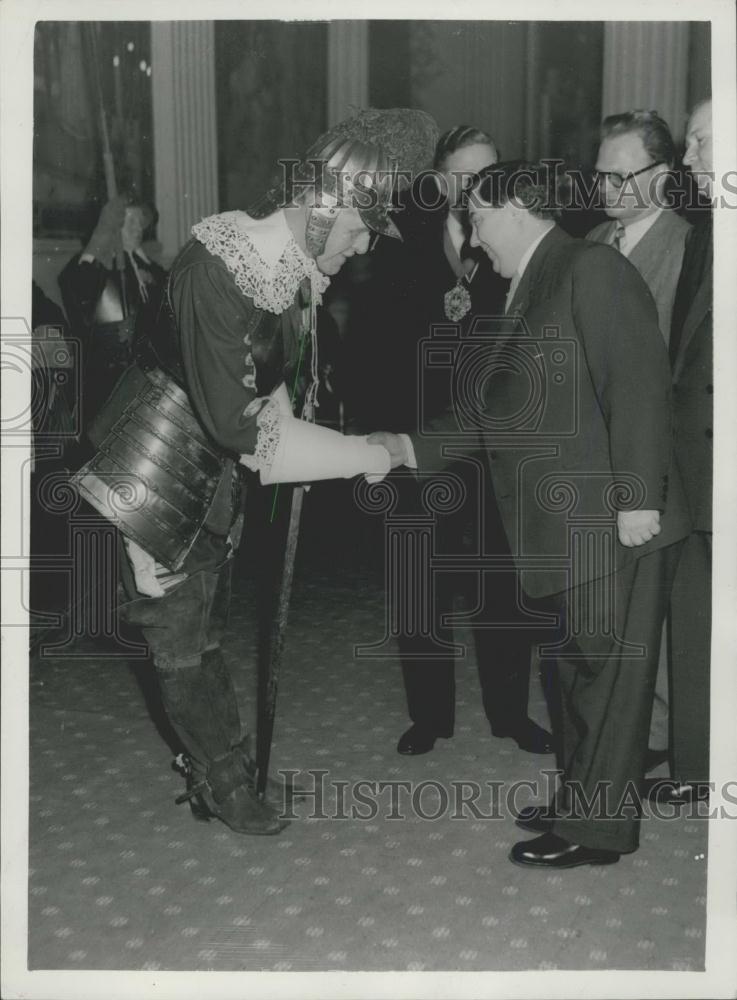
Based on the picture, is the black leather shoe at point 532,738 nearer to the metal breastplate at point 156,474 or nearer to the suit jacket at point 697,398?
the suit jacket at point 697,398

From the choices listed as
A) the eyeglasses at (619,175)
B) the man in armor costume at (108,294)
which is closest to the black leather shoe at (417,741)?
the eyeglasses at (619,175)

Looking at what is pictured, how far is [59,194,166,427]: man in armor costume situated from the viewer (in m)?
4.64

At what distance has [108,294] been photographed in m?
4.77

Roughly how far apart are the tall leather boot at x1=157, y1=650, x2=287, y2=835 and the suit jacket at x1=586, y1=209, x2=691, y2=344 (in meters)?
1.41

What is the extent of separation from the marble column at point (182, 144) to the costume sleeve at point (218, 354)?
4.89m

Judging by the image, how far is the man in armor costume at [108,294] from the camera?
4641 millimetres

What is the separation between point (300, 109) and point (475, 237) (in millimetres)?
5294

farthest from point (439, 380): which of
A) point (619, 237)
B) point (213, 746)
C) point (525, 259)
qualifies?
point (213, 746)

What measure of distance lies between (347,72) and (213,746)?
574 centimetres

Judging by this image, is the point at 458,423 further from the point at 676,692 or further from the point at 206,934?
the point at 206,934

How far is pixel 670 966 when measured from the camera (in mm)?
1845

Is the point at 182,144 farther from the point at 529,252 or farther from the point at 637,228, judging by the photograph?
the point at 529,252

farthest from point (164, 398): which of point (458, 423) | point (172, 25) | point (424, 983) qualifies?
point (172, 25)

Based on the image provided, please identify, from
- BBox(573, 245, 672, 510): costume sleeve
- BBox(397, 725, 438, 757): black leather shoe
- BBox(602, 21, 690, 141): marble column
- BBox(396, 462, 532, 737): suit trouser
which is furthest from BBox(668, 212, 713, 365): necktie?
BBox(602, 21, 690, 141): marble column
